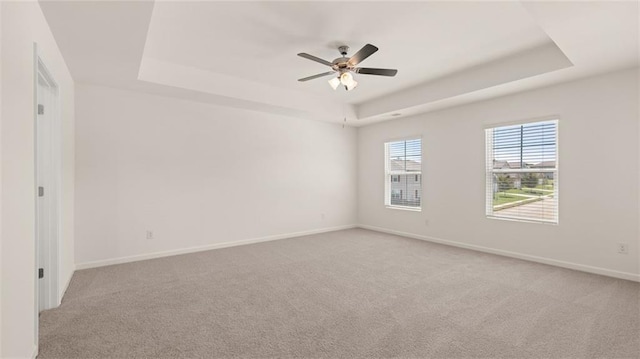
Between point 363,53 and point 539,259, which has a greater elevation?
point 363,53

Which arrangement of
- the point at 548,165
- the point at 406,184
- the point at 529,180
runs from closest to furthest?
the point at 548,165 < the point at 529,180 < the point at 406,184

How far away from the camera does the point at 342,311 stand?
102 inches

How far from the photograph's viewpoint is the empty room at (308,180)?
6.90ft

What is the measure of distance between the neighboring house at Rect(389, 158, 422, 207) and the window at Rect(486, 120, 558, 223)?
4.44 ft

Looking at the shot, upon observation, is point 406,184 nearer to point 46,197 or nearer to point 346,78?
point 346,78

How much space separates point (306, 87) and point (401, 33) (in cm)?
222

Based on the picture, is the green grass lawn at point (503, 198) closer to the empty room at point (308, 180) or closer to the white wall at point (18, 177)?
the empty room at point (308, 180)

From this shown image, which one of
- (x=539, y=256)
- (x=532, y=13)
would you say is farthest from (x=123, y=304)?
(x=539, y=256)

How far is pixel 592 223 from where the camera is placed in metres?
3.68

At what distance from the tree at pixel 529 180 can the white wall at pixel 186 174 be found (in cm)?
360

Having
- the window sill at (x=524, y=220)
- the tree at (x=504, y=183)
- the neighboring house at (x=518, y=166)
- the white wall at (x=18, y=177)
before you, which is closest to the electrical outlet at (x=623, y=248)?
the window sill at (x=524, y=220)

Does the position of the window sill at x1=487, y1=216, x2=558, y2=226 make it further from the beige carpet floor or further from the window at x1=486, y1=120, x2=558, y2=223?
the beige carpet floor

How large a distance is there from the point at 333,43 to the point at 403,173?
350 cm

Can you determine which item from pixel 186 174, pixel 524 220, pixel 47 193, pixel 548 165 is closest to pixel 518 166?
pixel 548 165
